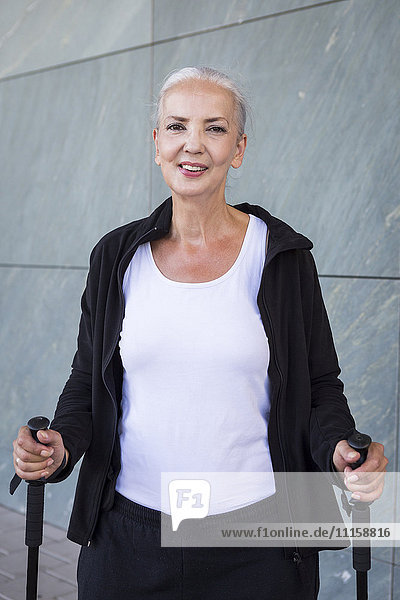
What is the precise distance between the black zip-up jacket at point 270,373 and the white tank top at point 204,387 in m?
0.04

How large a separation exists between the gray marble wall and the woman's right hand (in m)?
0.89

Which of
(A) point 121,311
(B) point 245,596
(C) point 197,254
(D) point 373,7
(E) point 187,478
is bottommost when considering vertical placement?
(B) point 245,596

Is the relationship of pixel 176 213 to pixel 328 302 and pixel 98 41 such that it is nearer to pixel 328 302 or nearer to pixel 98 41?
pixel 328 302

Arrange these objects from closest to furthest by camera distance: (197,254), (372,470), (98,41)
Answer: (372,470) < (197,254) < (98,41)

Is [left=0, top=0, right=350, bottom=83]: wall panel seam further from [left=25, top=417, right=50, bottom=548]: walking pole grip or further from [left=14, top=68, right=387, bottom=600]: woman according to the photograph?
[left=25, top=417, right=50, bottom=548]: walking pole grip

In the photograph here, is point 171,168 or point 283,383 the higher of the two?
point 171,168

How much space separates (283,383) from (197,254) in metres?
0.35

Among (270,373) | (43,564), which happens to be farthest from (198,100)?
(43,564)

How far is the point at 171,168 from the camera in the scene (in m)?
1.70

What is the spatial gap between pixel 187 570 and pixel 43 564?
2.28 m

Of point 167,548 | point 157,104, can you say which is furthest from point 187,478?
point 157,104

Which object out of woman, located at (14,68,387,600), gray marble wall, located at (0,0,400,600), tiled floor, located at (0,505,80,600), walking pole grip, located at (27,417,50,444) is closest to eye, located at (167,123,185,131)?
woman, located at (14,68,387,600)

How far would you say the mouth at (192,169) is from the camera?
168cm

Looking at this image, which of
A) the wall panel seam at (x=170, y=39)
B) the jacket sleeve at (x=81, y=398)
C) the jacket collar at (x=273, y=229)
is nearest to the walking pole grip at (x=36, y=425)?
the jacket sleeve at (x=81, y=398)
